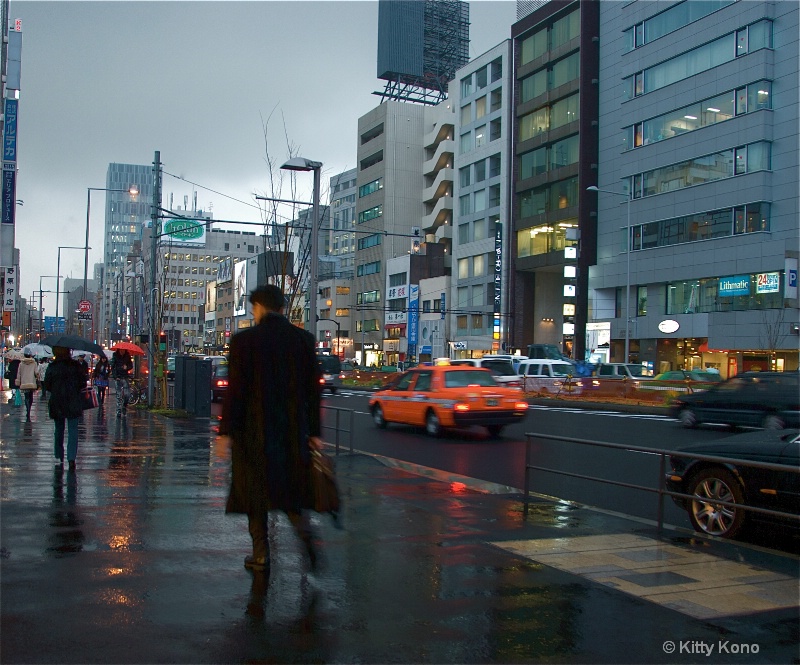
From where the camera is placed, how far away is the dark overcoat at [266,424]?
5.58m

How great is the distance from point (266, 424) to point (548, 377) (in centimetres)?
3151

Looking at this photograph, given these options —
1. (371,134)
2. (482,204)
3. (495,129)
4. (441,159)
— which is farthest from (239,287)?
(495,129)

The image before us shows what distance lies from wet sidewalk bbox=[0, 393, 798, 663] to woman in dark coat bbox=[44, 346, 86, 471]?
1.81 m

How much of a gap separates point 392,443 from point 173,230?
15.4 m

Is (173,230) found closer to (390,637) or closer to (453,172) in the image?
(390,637)

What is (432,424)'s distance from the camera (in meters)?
18.8

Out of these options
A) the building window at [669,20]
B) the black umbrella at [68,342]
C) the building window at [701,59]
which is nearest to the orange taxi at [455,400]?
the black umbrella at [68,342]

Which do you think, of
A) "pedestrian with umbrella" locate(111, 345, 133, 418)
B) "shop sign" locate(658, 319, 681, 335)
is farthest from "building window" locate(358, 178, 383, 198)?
"pedestrian with umbrella" locate(111, 345, 133, 418)

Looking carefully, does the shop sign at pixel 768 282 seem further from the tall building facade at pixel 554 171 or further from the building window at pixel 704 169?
the tall building facade at pixel 554 171

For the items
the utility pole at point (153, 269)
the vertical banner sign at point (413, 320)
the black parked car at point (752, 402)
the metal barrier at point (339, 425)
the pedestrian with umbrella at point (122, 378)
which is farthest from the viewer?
the vertical banner sign at point (413, 320)

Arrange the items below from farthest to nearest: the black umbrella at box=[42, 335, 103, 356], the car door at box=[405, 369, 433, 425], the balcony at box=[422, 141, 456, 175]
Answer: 1. the balcony at box=[422, 141, 456, 175]
2. the car door at box=[405, 369, 433, 425]
3. the black umbrella at box=[42, 335, 103, 356]

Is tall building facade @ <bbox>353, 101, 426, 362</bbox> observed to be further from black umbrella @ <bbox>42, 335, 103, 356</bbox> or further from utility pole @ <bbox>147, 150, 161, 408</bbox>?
black umbrella @ <bbox>42, 335, 103, 356</bbox>

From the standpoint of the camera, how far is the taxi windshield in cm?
1870

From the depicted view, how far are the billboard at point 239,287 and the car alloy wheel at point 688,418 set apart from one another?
360ft
